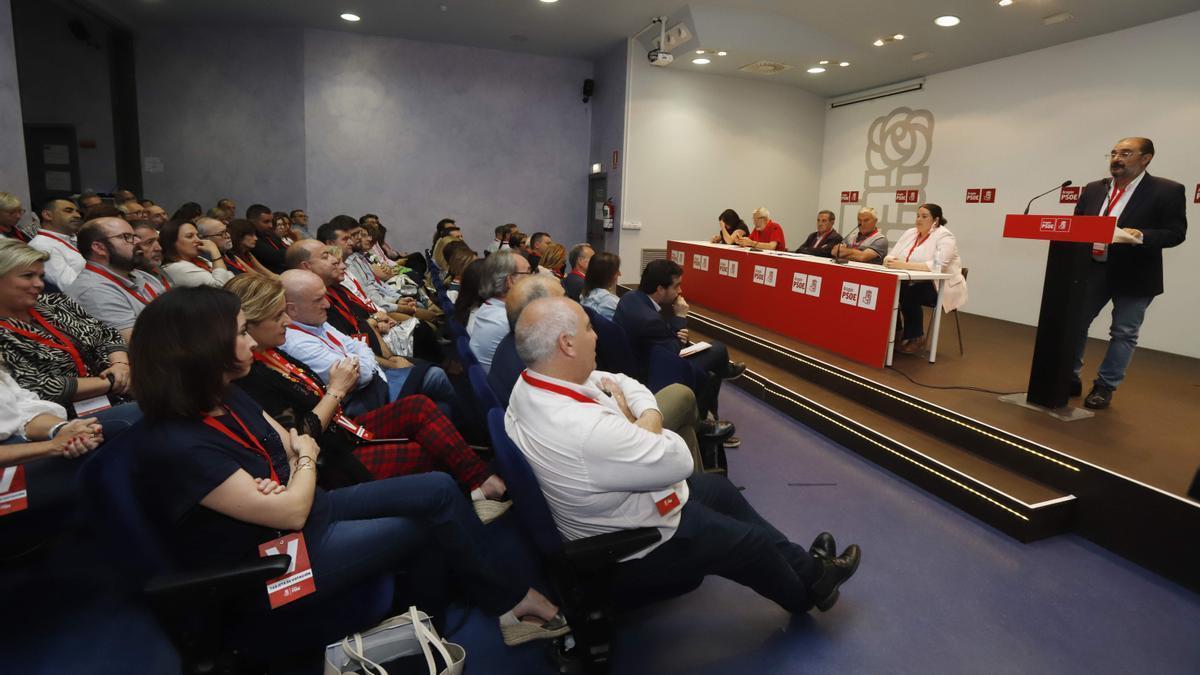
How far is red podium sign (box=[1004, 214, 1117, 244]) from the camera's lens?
314 centimetres

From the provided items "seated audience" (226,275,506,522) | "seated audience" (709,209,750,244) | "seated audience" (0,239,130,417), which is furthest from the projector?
"seated audience" (0,239,130,417)

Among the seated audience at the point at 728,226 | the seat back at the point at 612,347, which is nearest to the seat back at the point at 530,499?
the seat back at the point at 612,347

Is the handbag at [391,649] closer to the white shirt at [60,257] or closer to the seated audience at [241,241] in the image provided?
the white shirt at [60,257]

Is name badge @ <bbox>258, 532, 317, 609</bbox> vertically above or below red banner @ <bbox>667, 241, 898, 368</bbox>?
below

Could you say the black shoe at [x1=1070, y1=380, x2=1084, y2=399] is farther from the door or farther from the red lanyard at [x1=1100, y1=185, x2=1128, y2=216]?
the door

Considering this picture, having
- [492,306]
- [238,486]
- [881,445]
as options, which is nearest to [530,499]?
[238,486]

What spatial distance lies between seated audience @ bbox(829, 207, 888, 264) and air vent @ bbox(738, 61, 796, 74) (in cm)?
317

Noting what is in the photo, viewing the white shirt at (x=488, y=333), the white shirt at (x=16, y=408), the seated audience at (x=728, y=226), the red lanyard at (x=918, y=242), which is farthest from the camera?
the seated audience at (x=728, y=226)

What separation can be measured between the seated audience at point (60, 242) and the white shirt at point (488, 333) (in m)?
2.36

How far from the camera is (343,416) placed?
239 cm

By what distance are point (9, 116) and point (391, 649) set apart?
16.4ft

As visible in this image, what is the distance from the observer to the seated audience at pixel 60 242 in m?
3.66

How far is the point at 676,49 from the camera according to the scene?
7.68 metres

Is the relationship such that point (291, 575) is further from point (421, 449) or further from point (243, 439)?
point (421, 449)
